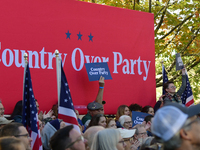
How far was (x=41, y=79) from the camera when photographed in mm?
7469

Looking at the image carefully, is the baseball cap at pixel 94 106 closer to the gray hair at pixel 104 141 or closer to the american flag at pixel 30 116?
the american flag at pixel 30 116

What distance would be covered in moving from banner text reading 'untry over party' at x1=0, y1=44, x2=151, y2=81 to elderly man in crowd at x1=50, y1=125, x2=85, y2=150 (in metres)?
4.14

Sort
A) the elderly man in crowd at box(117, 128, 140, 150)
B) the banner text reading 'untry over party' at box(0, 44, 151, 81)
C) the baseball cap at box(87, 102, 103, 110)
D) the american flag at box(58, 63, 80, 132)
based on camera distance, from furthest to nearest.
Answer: the baseball cap at box(87, 102, 103, 110), the banner text reading 'untry over party' at box(0, 44, 151, 81), the elderly man in crowd at box(117, 128, 140, 150), the american flag at box(58, 63, 80, 132)

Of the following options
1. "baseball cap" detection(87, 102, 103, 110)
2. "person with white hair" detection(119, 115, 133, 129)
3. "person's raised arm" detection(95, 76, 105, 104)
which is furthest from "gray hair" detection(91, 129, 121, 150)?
"person's raised arm" detection(95, 76, 105, 104)

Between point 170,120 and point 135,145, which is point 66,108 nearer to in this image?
point 135,145

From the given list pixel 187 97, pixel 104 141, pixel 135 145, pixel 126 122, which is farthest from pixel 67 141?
pixel 187 97

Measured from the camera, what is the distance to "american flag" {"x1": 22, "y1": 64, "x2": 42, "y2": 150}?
204 inches

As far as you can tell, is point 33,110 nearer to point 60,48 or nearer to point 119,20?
point 60,48

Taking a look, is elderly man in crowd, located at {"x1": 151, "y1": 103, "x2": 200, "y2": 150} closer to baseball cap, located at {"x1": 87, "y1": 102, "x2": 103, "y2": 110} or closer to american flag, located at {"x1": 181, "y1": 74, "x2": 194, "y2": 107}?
baseball cap, located at {"x1": 87, "y1": 102, "x2": 103, "y2": 110}

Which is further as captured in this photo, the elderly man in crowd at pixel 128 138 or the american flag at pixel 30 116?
the elderly man in crowd at pixel 128 138

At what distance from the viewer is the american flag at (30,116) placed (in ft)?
17.0

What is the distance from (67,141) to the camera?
10.7 ft

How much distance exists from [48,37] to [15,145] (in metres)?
4.67

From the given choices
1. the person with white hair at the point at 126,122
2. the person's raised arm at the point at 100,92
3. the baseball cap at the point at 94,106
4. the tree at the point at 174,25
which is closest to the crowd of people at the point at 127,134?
the person with white hair at the point at 126,122
